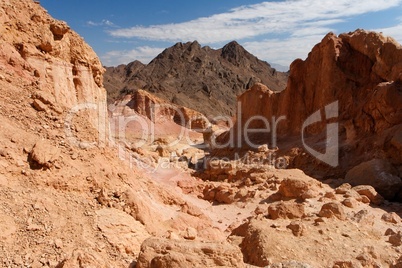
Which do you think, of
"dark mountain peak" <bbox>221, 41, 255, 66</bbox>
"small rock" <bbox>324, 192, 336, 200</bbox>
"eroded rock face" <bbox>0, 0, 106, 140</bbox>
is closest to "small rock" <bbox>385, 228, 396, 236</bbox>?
"small rock" <bbox>324, 192, 336, 200</bbox>

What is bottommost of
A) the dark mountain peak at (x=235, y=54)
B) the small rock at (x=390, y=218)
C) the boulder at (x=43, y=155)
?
the small rock at (x=390, y=218)

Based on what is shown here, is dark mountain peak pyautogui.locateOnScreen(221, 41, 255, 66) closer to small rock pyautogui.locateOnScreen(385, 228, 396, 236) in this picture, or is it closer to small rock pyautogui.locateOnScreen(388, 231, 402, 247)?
small rock pyautogui.locateOnScreen(385, 228, 396, 236)

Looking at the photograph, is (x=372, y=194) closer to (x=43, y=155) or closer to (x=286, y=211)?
(x=286, y=211)

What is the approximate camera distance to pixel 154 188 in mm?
9039

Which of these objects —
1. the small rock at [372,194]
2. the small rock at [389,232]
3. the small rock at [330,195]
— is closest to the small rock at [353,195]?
the small rock at [372,194]

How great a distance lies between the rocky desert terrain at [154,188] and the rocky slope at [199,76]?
38125mm

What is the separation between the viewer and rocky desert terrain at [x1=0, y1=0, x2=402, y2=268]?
15.0 feet

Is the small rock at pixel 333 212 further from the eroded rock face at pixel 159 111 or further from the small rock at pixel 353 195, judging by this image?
the eroded rock face at pixel 159 111

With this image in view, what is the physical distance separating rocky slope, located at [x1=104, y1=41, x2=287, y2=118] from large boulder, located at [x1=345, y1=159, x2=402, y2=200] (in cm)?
4023

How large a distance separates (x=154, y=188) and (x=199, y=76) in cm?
5727

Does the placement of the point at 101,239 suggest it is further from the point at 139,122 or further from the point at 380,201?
the point at 139,122

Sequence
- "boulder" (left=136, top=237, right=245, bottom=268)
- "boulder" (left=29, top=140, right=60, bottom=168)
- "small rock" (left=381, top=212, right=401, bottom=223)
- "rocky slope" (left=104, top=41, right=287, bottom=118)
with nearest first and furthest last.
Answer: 1. "boulder" (left=136, top=237, right=245, bottom=268)
2. "boulder" (left=29, top=140, right=60, bottom=168)
3. "small rock" (left=381, top=212, right=401, bottom=223)
4. "rocky slope" (left=104, top=41, right=287, bottom=118)

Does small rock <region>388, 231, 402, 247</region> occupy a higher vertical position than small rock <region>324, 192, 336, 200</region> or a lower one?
lower

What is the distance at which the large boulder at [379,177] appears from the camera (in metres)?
11.0
